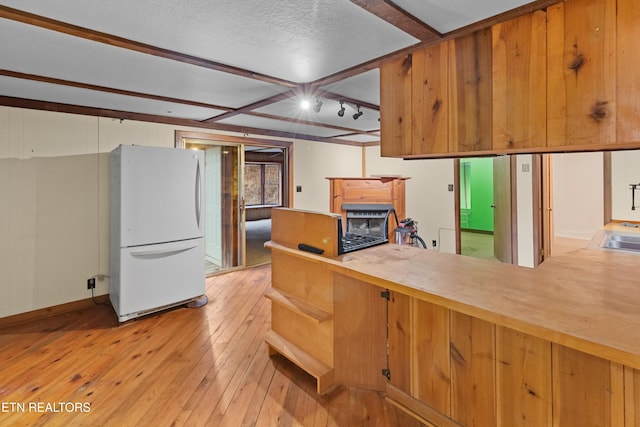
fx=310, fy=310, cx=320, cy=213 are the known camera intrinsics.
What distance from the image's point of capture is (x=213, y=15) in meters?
1.63

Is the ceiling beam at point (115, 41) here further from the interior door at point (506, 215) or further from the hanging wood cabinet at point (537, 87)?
the interior door at point (506, 215)

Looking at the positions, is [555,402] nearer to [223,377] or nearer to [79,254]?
[223,377]

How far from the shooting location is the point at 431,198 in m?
5.47

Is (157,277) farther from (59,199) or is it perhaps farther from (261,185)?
(261,185)

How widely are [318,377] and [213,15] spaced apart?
220cm

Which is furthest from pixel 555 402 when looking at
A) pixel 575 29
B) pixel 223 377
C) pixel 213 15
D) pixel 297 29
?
pixel 213 15

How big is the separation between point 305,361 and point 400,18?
2.17m

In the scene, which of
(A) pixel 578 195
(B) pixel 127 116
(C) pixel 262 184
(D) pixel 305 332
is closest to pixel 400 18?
(D) pixel 305 332

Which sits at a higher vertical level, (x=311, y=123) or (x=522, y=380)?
(x=311, y=123)

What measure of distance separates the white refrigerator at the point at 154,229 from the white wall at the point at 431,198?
12.3 ft

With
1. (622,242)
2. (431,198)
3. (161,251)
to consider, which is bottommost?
(161,251)

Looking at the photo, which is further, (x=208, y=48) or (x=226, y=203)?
(x=226, y=203)

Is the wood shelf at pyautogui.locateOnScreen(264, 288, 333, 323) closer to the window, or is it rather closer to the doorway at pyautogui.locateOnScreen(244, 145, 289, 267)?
the doorway at pyautogui.locateOnScreen(244, 145, 289, 267)

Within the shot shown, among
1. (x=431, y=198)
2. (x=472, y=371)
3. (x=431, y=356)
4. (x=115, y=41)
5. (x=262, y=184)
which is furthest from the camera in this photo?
(x=262, y=184)
